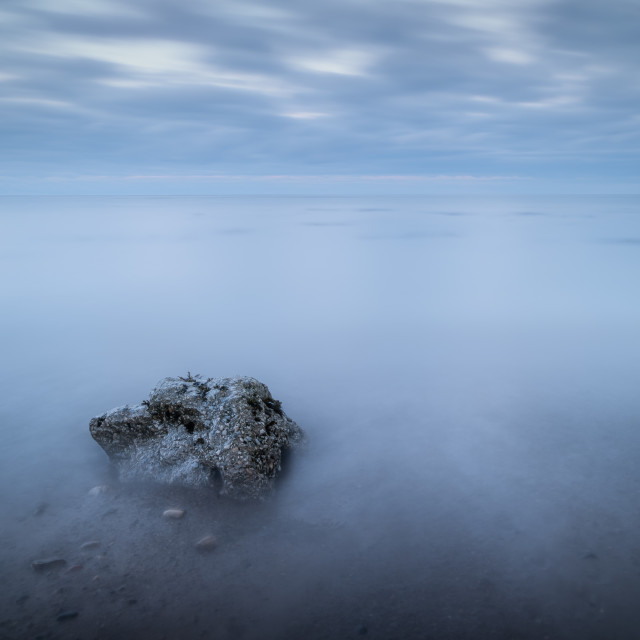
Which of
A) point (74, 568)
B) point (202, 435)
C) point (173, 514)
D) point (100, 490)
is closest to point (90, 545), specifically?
point (74, 568)

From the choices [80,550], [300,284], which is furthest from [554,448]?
[300,284]

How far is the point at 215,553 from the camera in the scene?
16.5 ft

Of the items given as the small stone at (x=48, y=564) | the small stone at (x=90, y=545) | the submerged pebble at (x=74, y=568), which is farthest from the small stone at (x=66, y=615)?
the small stone at (x=90, y=545)

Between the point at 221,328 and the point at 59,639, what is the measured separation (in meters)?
9.76

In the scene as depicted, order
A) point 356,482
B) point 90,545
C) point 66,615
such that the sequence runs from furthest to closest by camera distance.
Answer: point 356,482 → point 90,545 → point 66,615

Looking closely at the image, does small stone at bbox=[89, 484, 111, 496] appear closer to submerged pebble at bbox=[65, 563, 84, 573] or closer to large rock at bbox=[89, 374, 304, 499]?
large rock at bbox=[89, 374, 304, 499]

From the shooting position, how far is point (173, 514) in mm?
5547

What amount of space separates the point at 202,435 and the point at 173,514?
3.16ft

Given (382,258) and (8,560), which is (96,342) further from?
(382,258)

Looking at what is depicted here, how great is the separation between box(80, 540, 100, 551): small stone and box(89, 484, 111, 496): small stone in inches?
34.7

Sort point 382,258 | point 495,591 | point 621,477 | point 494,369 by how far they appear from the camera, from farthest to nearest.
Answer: point 382,258 → point 494,369 → point 621,477 → point 495,591

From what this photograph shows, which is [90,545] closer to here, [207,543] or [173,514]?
[173,514]

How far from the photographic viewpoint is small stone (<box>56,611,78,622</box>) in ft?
14.0

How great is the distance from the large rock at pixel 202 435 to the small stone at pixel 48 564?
4.58ft
